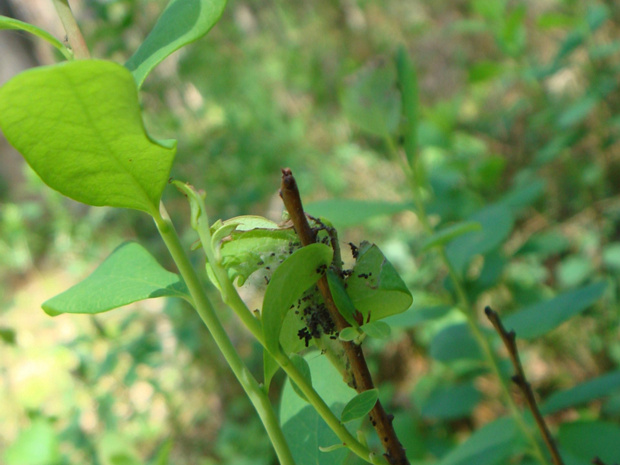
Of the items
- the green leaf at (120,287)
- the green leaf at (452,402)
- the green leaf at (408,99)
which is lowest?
the green leaf at (452,402)

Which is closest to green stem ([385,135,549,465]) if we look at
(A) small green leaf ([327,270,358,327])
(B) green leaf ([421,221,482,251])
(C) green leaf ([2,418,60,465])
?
(B) green leaf ([421,221,482,251])

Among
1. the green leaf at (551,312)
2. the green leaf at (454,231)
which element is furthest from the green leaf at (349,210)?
the green leaf at (551,312)

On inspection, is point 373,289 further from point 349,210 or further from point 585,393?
point 585,393

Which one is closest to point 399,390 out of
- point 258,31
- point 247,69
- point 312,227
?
point 312,227

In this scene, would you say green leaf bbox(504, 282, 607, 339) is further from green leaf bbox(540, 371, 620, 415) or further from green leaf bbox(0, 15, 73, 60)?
green leaf bbox(0, 15, 73, 60)

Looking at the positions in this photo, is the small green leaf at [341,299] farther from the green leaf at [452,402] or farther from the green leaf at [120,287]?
the green leaf at [452,402]
